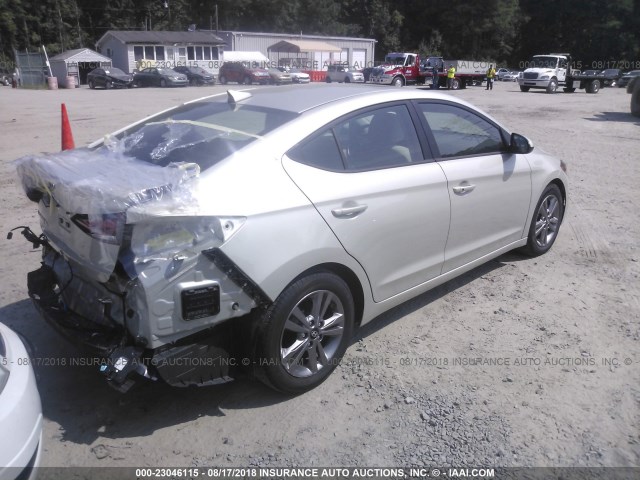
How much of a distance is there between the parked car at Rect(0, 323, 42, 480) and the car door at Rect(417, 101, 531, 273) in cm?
283

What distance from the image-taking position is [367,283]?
354 cm

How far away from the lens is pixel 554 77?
33.7m

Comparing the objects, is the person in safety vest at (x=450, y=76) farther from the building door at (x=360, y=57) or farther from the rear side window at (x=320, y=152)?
the rear side window at (x=320, y=152)

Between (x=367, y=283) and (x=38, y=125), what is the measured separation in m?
14.9

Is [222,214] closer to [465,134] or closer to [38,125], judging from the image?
[465,134]

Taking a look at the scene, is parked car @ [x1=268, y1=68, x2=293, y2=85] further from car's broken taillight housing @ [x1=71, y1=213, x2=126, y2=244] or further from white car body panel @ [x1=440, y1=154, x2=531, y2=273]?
car's broken taillight housing @ [x1=71, y1=213, x2=126, y2=244]

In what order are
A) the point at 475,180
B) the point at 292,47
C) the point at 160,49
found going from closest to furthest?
the point at 475,180, the point at 160,49, the point at 292,47

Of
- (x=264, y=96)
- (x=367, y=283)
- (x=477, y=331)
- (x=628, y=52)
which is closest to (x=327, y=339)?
(x=367, y=283)

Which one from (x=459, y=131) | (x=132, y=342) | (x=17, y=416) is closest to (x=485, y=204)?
(x=459, y=131)

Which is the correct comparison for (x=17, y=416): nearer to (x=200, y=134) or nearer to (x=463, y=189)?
(x=200, y=134)

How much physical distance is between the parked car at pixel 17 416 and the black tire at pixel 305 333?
1105 mm

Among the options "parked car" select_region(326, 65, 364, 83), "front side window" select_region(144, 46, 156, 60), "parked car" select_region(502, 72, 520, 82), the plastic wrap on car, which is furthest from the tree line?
the plastic wrap on car

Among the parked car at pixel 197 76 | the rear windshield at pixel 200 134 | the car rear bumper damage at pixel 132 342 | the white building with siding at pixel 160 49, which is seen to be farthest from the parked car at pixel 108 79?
the car rear bumper damage at pixel 132 342

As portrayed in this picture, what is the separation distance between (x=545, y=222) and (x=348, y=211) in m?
2.94
